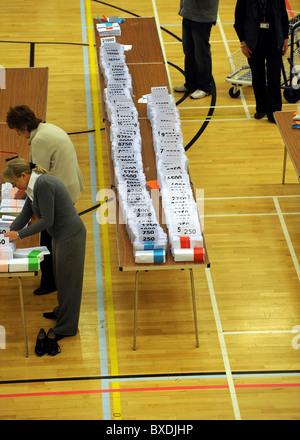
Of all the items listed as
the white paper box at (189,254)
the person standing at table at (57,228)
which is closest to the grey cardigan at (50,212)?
the person standing at table at (57,228)

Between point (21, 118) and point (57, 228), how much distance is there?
114 cm

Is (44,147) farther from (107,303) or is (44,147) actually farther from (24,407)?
(24,407)

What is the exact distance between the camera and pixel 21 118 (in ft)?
23.0

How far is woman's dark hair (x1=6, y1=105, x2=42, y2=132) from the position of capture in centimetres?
699

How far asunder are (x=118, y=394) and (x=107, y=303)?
1234 millimetres

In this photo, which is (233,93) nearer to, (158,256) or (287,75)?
(287,75)

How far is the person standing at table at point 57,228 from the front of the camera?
21.1 feet

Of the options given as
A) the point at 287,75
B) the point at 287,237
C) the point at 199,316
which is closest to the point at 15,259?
the point at 199,316

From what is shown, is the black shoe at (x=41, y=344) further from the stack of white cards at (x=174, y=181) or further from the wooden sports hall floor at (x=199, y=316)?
the stack of white cards at (x=174, y=181)

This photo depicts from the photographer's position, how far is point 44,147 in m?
7.14

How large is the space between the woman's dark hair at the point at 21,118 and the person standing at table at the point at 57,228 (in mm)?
675

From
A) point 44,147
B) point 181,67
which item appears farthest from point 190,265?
point 181,67

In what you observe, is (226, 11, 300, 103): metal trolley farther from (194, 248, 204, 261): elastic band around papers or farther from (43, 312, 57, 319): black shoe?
(43, 312, 57, 319): black shoe

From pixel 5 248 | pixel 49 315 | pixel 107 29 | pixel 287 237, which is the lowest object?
pixel 49 315
